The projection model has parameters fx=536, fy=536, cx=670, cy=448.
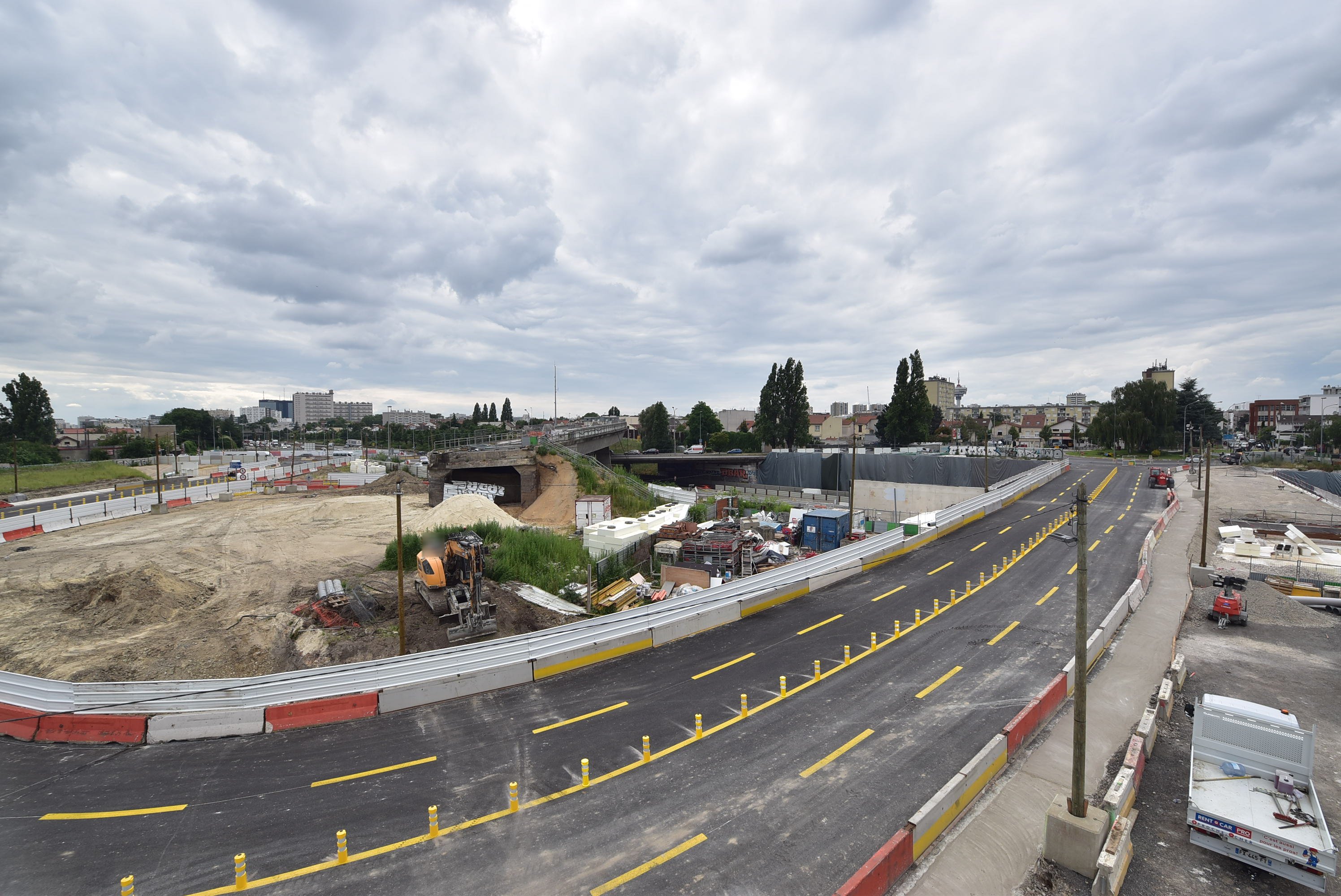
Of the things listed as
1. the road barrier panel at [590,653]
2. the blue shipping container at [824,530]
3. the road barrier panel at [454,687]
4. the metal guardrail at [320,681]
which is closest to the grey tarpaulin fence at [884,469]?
the blue shipping container at [824,530]

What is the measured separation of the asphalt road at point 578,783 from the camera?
859cm

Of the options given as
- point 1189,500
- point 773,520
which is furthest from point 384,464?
point 1189,500

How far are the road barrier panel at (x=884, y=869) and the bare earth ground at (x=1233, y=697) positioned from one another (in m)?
1.71

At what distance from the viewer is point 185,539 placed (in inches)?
1230

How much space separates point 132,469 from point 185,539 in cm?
5862

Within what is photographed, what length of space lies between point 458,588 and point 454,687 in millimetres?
5719

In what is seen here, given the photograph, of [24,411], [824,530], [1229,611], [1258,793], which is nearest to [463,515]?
[824,530]

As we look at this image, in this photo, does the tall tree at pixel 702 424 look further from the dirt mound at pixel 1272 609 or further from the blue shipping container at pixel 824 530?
the dirt mound at pixel 1272 609

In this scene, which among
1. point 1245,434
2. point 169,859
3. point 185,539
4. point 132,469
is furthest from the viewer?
point 1245,434

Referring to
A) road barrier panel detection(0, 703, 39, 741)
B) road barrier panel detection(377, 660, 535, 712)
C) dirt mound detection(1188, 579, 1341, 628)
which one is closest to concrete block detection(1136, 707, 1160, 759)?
dirt mound detection(1188, 579, 1341, 628)

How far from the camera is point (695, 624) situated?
62.1 feet

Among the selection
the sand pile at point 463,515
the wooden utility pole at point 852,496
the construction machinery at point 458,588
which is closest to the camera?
the construction machinery at point 458,588

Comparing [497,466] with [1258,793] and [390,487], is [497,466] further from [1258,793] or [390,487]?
[1258,793]

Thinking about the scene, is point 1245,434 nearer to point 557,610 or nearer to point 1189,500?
point 1189,500
